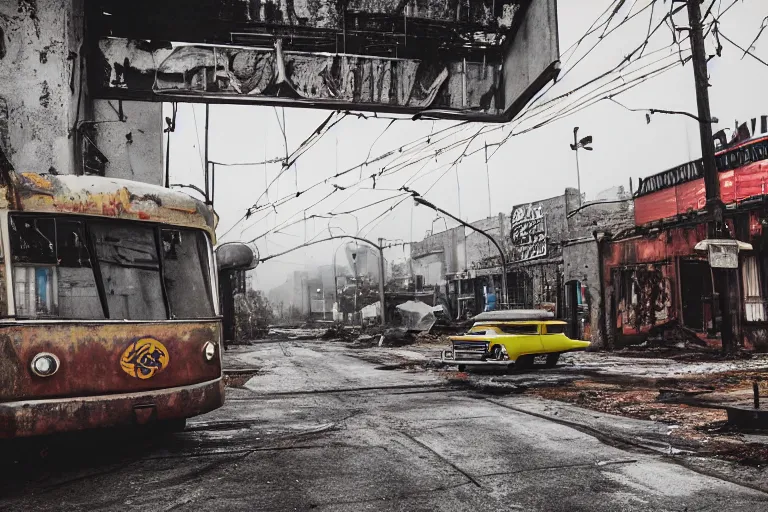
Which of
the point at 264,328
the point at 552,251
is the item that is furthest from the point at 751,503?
the point at 264,328

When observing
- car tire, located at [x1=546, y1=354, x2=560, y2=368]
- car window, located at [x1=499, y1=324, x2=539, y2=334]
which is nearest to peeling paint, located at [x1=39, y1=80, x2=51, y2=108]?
car window, located at [x1=499, y1=324, x2=539, y2=334]

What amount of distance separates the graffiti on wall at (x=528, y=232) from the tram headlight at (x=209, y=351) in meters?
38.9

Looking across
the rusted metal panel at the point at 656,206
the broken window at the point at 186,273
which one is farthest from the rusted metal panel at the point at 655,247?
the broken window at the point at 186,273

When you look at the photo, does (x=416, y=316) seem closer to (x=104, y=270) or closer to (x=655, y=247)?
(x=655, y=247)

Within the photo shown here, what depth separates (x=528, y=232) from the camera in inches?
1772

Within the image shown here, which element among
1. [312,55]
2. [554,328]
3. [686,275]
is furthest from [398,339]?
[312,55]

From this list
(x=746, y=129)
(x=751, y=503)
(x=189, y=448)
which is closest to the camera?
(x=751, y=503)

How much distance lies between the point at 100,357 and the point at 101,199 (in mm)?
1504

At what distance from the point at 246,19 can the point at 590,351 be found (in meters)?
17.4

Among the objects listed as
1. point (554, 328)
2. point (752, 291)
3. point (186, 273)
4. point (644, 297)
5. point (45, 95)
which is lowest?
point (554, 328)

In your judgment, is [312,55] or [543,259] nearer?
[312,55]

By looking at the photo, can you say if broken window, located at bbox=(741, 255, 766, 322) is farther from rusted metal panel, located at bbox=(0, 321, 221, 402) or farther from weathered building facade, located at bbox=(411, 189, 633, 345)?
rusted metal panel, located at bbox=(0, 321, 221, 402)

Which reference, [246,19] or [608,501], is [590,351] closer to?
[246,19]

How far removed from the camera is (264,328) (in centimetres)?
5297
